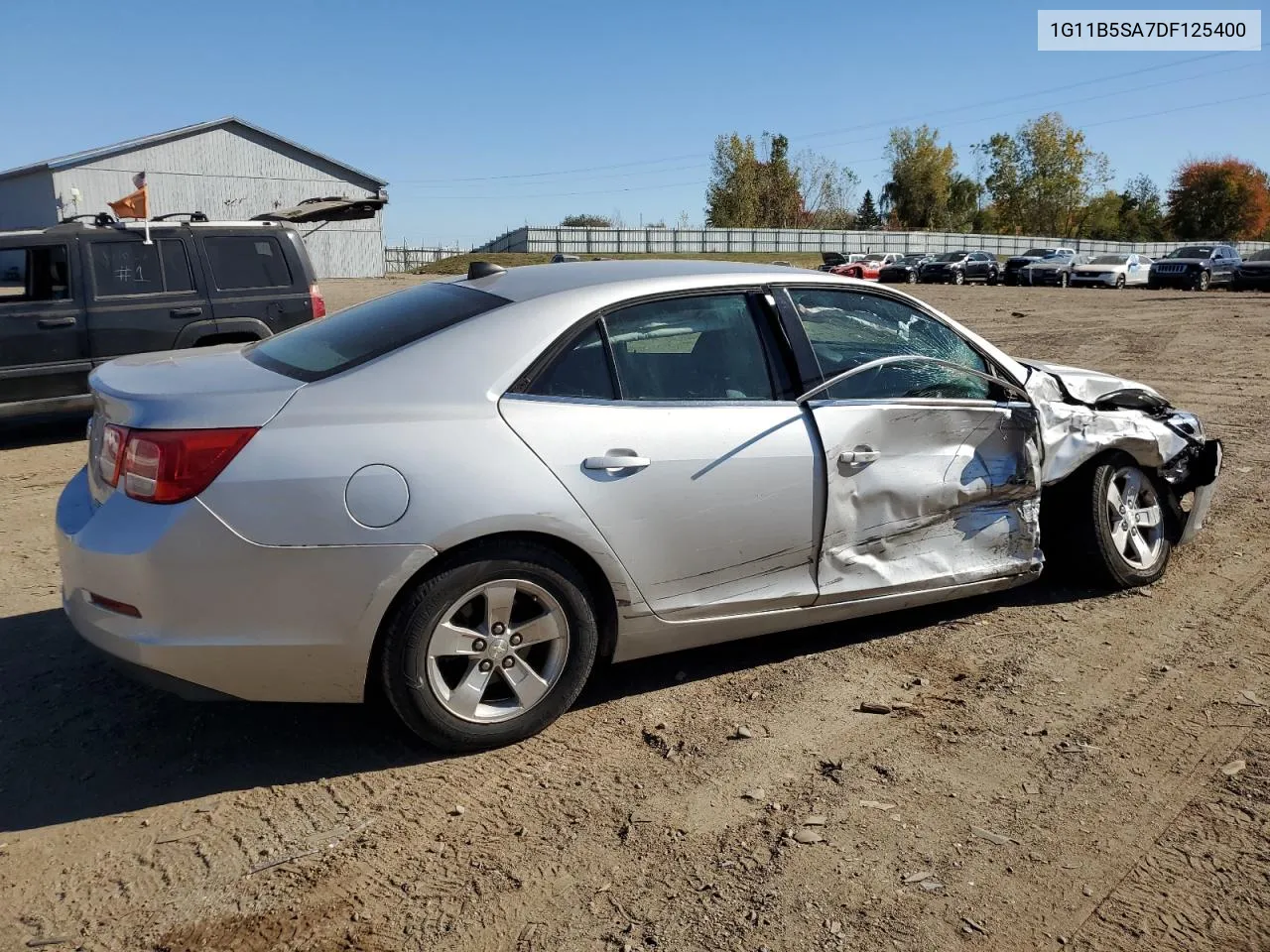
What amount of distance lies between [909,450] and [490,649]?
74.7 inches

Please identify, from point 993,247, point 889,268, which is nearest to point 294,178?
point 889,268

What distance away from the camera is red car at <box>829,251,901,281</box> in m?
43.9

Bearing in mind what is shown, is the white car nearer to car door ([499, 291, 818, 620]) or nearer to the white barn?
the white barn

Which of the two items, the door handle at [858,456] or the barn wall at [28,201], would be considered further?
the barn wall at [28,201]

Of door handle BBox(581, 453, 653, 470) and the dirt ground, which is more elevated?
door handle BBox(581, 453, 653, 470)

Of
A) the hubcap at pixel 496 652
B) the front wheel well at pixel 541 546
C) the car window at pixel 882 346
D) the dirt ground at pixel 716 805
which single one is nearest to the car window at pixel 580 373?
the front wheel well at pixel 541 546

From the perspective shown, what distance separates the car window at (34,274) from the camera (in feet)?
28.9

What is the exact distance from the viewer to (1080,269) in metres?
39.9

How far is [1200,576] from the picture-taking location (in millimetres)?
5391

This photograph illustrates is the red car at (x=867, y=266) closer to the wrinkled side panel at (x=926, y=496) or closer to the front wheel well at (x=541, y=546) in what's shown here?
the wrinkled side panel at (x=926, y=496)

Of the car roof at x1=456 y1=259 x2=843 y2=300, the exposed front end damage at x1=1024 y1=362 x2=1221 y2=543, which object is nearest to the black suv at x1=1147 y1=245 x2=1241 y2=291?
the exposed front end damage at x1=1024 y1=362 x2=1221 y2=543

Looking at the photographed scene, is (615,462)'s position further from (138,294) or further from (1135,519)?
(138,294)

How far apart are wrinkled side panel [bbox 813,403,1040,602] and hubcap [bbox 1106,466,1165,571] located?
23.1 inches

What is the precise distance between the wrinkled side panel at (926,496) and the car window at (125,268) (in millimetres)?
7428
